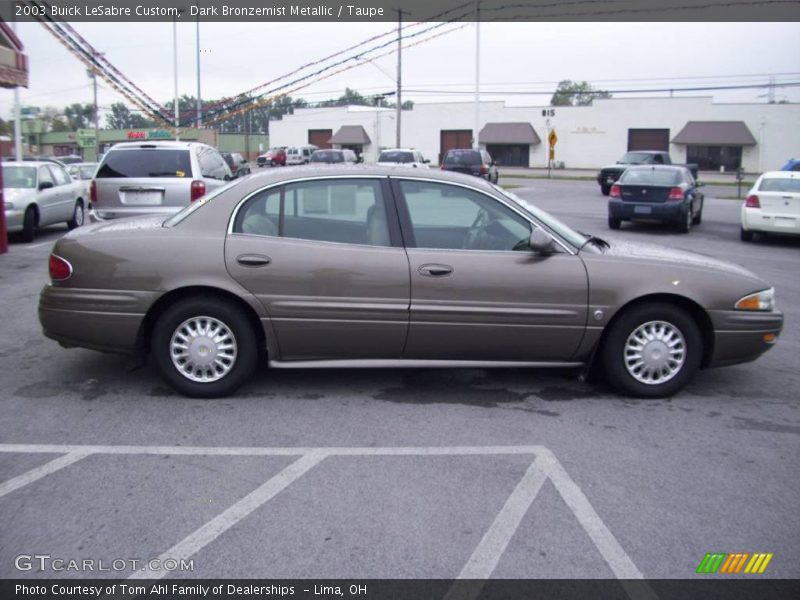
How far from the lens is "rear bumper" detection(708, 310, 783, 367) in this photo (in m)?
5.70

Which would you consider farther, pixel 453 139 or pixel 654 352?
pixel 453 139

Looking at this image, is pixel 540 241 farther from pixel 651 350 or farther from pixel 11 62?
pixel 11 62

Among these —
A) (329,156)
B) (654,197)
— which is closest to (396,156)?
(329,156)

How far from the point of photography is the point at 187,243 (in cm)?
552

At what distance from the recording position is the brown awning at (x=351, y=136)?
69.6 metres

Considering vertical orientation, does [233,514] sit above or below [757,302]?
below

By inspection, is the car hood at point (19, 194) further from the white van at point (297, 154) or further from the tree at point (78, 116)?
the tree at point (78, 116)

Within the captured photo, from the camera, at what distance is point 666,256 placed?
5.93 meters

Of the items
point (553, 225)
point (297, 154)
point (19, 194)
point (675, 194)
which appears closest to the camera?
point (553, 225)

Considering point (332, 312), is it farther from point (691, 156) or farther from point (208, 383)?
point (691, 156)

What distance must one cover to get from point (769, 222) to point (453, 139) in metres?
55.1

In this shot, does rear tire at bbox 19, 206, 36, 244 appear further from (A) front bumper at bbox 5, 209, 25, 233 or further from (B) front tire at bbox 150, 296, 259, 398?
(B) front tire at bbox 150, 296, 259, 398
